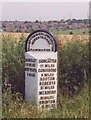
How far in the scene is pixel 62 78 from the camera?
22.6 ft

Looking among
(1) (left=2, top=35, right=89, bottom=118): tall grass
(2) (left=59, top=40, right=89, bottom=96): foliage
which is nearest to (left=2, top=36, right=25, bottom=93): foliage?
(1) (left=2, top=35, right=89, bottom=118): tall grass

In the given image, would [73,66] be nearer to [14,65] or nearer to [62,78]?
[62,78]

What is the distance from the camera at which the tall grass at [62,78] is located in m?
6.27

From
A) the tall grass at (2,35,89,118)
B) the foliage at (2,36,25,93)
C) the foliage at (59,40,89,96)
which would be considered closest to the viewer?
the tall grass at (2,35,89,118)

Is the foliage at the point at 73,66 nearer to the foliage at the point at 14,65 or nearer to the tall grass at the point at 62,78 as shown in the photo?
the tall grass at the point at 62,78

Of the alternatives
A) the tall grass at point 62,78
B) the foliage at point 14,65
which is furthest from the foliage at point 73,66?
the foliage at point 14,65

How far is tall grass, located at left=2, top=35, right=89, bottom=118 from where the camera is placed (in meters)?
6.27

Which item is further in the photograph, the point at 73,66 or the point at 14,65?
the point at 73,66

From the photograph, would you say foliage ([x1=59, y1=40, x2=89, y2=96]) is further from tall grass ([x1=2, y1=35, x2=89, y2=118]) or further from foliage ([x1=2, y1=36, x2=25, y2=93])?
foliage ([x1=2, y1=36, x2=25, y2=93])

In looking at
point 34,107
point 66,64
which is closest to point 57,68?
point 66,64

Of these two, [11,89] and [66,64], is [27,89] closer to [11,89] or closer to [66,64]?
[11,89]

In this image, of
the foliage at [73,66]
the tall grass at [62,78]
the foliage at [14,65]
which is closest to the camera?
the tall grass at [62,78]

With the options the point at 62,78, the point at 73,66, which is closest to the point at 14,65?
the point at 62,78

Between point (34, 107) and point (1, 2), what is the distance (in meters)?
1.84
